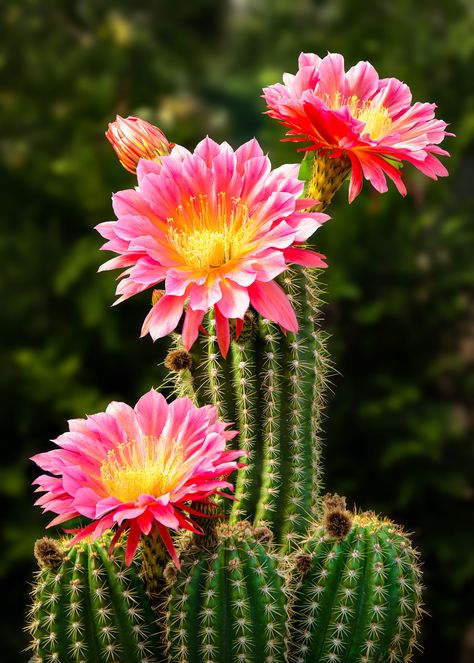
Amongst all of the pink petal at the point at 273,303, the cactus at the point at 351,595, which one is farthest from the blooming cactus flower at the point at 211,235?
the cactus at the point at 351,595

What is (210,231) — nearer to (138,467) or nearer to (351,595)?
(138,467)

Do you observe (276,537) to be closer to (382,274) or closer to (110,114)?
(382,274)

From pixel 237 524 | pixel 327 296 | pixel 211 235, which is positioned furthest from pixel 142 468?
pixel 327 296

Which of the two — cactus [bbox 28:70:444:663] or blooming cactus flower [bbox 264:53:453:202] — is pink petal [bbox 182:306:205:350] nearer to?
cactus [bbox 28:70:444:663]

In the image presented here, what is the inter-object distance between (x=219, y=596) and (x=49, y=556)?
Result: 0.15 m

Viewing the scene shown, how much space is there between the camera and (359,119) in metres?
0.92

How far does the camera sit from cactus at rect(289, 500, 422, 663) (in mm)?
875

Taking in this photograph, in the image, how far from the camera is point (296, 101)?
0.86 meters

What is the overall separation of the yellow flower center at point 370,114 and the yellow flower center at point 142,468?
0.34 m

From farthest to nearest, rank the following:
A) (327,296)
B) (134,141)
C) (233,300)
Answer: (327,296) < (134,141) < (233,300)

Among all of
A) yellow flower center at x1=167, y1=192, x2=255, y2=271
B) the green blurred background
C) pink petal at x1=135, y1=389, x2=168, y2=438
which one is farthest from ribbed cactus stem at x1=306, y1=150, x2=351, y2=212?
the green blurred background

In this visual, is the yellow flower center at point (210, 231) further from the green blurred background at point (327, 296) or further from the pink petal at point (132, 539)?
the green blurred background at point (327, 296)

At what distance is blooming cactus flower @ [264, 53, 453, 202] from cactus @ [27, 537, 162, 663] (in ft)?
1.30

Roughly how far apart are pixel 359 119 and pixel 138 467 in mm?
377
